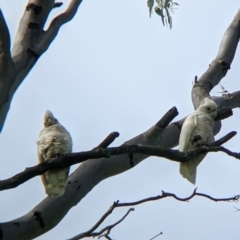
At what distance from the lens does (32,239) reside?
3.22 meters

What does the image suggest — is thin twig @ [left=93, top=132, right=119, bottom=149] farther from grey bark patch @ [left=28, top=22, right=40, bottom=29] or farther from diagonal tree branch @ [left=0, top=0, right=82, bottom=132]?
grey bark patch @ [left=28, top=22, right=40, bottom=29]

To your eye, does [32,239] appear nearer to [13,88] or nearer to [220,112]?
[13,88]

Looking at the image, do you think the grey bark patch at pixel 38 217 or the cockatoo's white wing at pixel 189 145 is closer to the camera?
the grey bark patch at pixel 38 217

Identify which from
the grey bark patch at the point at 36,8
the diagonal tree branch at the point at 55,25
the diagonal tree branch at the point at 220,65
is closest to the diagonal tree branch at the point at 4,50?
the diagonal tree branch at the point at 55,25

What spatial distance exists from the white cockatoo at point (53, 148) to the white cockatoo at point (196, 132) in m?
0.68

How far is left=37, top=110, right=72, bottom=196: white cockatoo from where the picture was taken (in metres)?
3.39

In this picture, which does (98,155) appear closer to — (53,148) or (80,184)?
(80,184)

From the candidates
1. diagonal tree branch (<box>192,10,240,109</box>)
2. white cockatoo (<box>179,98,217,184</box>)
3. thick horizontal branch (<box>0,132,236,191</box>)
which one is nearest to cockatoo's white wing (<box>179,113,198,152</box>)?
white cockatoo (<box>179,98,217,184</box>)

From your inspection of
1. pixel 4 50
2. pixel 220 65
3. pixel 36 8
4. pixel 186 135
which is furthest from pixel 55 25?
pixel 220 65

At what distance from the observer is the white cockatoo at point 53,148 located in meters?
3.39

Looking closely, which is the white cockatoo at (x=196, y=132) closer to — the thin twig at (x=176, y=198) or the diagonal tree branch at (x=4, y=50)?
the thin twig at (x=176, y=198)

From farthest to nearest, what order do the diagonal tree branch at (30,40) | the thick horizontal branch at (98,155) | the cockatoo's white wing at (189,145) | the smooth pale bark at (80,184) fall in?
the cockatoo's white wing at (189,145) < the diagonal tree branch at (30,40) < the smooth pale bark at (80,184) < the thick horizontal branch at (98,155)

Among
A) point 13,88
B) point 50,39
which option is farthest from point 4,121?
point 50,39

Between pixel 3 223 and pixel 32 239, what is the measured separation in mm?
217
